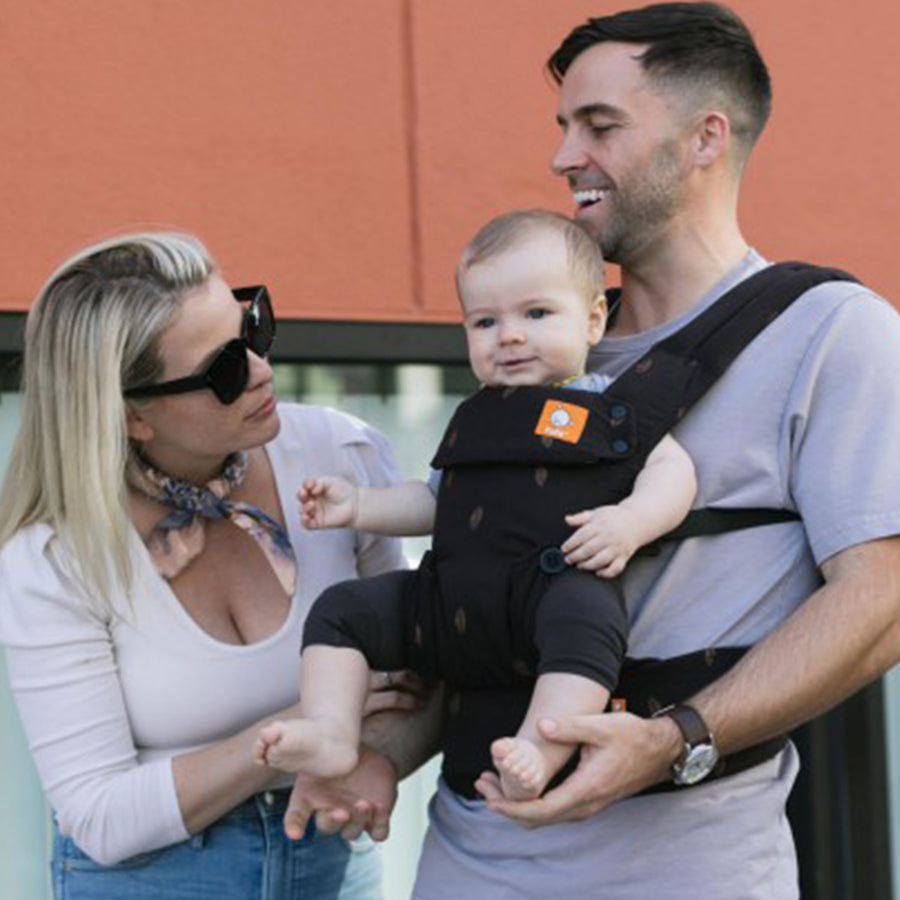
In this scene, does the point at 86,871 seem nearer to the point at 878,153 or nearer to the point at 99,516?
the point at 99,516

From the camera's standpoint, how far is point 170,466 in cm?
311

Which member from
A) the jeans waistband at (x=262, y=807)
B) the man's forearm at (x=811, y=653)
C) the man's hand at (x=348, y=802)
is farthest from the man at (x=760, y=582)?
the jeans waistband at (x=262, y=807)

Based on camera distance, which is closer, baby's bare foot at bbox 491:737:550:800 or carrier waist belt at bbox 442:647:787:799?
baby's bare foot at bbox 491:737:550:800

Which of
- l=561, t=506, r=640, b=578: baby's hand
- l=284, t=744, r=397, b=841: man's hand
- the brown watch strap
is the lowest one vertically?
l=284, t=744, r=397, b=841: man's hand

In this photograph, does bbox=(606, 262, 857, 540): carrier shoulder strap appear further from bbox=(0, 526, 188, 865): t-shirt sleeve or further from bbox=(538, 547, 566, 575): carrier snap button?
bbox=(0, 526, 188, 865): t-shirt sleeve

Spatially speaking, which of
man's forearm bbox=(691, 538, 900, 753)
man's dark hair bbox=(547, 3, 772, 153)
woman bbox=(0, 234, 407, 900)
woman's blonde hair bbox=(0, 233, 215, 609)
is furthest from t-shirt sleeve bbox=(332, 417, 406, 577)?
man's forearm bbox=(691, 538, 900, 753)

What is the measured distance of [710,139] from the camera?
9.71ft

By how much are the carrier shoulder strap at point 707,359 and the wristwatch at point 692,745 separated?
24 cm

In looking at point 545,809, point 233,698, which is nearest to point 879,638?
point 545,809

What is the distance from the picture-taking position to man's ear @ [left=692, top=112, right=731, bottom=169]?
116 inches

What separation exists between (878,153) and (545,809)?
126 inches

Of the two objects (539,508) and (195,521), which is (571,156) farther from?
(195,521)

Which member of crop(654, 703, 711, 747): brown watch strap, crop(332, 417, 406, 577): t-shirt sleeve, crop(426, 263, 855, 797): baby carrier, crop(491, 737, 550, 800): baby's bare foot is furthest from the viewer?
crop(332, 417, 406, 577): t-shirt sleeve

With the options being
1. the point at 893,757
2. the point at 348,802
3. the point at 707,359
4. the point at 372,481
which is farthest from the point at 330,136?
the point at 893,757
